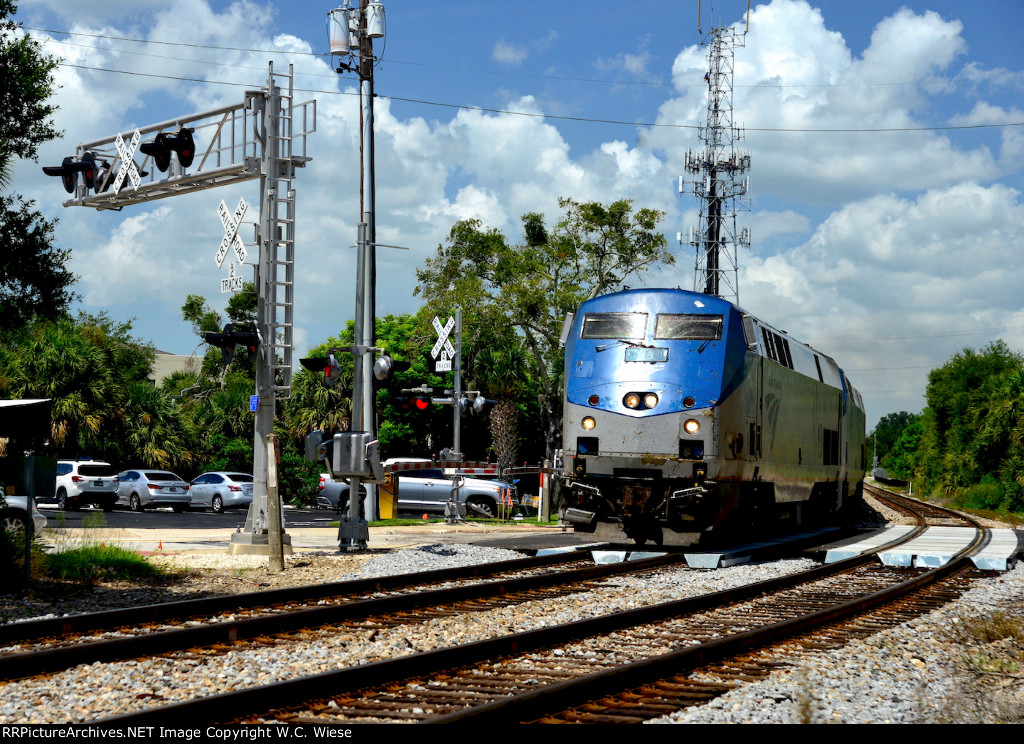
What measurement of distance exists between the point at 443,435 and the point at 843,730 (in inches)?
2034

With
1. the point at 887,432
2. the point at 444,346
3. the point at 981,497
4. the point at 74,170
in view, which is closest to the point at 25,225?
the point at 74,170

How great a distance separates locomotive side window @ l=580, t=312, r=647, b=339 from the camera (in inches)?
648

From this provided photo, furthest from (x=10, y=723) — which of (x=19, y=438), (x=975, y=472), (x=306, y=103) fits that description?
(x=975, y=472)

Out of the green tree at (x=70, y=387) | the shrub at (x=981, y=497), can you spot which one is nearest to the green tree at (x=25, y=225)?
the green tree at (x=70, y=387)

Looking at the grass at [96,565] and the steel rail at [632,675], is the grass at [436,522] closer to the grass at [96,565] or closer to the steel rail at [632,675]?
the grass at [96,565]

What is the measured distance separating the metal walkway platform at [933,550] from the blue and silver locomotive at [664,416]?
86.1 inches

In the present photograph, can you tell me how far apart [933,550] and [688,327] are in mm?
6479

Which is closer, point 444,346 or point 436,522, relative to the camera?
point 444,346

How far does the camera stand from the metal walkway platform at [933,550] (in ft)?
55.0

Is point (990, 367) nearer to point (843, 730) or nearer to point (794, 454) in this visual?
point (794, 454)

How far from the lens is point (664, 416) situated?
15.7 metres

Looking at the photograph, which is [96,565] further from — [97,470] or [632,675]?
[97,470]

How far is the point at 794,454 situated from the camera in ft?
65.8

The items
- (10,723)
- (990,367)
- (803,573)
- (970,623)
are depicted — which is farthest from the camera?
(990,367)
